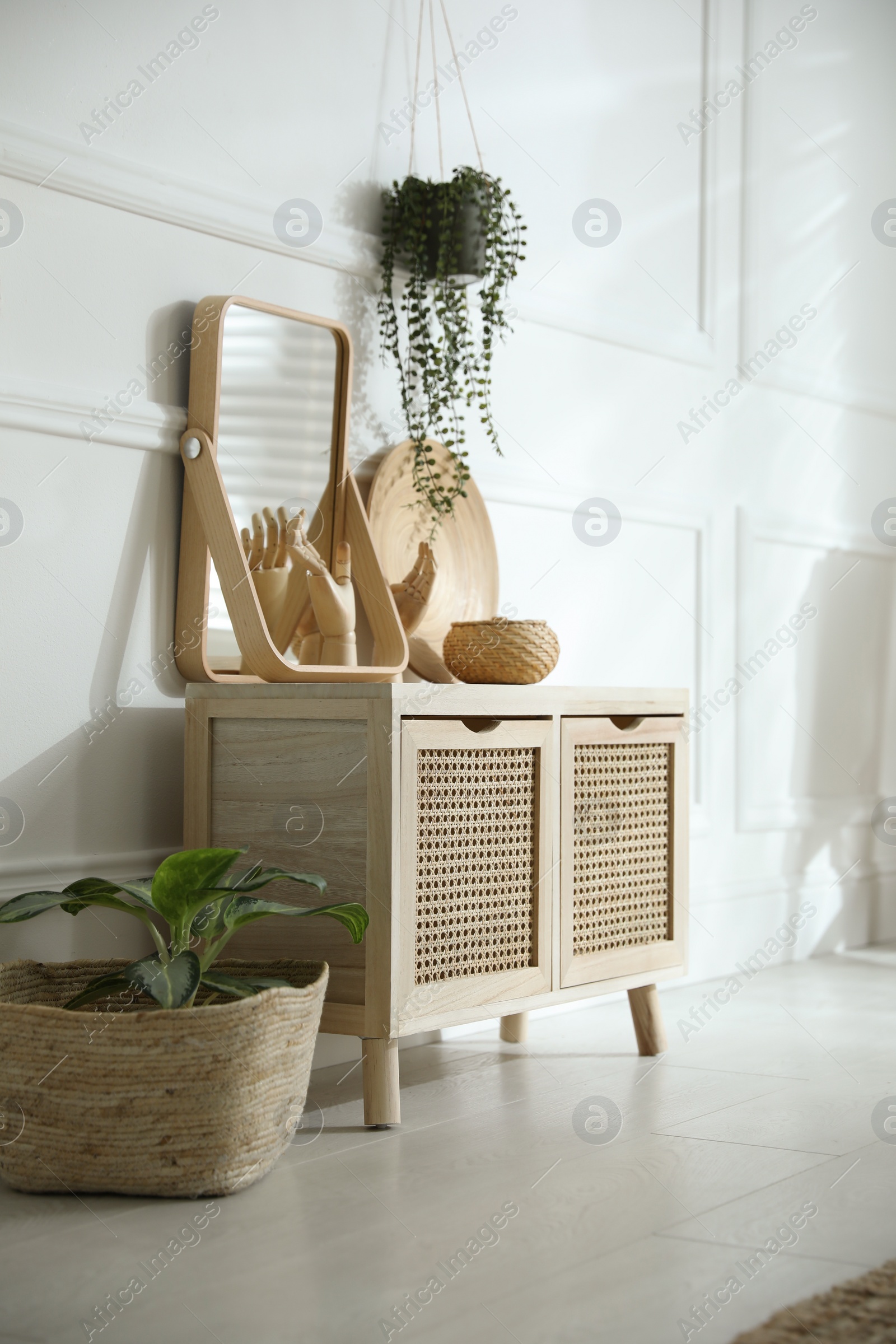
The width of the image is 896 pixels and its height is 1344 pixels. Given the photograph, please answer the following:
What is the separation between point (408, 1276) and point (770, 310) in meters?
2.83

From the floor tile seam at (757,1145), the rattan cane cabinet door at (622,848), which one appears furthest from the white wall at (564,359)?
the floor tile seam at (757,1145)

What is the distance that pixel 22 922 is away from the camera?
190cm

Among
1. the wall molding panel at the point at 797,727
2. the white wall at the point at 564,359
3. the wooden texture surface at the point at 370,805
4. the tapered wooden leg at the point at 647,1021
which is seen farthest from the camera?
the wall molding panel at the point at 797,727

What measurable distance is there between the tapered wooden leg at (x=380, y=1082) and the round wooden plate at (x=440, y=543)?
2.77 feet

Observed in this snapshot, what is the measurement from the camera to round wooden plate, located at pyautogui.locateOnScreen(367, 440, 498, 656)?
245cm

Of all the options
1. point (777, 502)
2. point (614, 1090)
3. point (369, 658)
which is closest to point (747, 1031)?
point (614, 1090)

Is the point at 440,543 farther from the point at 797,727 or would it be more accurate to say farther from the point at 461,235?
the point at 797,727

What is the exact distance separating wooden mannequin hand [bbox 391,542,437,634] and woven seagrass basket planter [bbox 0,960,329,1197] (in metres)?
0.95

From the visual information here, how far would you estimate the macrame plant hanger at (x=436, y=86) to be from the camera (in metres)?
2.55

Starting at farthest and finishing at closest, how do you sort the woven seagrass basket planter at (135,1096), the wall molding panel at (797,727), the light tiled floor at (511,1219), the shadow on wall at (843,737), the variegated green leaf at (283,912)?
the shadow on wall at (843,737) → the wall molding panel at (797,727) → the variegated green leaf at (283,912) → the woven seagrass basket planter at (135,1096) → the light tiled floor at (511,1219)

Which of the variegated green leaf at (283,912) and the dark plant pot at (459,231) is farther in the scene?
the dark plant pot at (459,231)

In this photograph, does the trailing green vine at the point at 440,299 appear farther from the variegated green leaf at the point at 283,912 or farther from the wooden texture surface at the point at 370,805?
the variegated green leaf at the point at 283,912

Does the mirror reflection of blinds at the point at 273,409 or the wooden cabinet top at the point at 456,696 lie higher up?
the mirror reflection of blinds at the point at 273,409

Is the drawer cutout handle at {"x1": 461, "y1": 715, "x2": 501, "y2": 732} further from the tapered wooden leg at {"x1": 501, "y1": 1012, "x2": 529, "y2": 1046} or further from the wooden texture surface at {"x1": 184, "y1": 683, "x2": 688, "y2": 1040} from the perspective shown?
the tapered wooden leg at {"x1": 501, "y1": 1012, "x2": 529, "y2": 1046}
